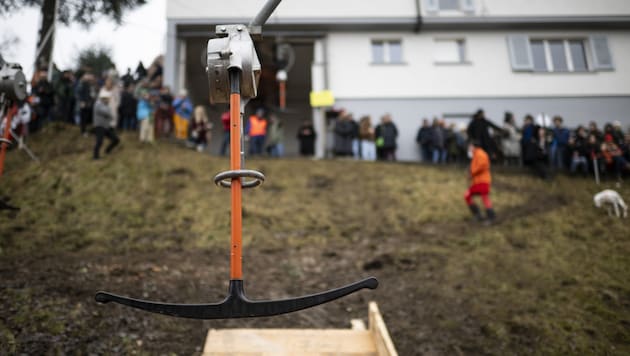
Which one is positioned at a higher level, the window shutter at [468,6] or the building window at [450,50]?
the window shutter at [468,6]

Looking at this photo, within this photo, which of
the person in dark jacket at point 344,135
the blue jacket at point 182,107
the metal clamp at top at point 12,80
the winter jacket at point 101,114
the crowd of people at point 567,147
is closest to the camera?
the metal clamp at top at point 12,80

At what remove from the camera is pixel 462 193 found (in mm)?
13945

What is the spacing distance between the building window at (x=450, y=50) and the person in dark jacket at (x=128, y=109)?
12196 mm

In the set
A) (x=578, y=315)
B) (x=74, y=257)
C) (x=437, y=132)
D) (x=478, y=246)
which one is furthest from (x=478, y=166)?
(x=74, y=257)

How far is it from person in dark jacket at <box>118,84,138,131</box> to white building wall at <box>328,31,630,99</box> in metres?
7.82

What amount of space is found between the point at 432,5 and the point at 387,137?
723 centimetres

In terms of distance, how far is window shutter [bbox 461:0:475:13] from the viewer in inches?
813

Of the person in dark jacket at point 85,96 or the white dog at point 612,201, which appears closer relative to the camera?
the white dog at point 612,201

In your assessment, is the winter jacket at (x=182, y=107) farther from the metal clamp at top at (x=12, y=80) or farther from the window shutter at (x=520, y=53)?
the window shutter at (x=520, y=53)

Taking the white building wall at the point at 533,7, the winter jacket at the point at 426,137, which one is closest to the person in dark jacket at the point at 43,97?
the winter jacket at the point at 426,137

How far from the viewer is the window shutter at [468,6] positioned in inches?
813

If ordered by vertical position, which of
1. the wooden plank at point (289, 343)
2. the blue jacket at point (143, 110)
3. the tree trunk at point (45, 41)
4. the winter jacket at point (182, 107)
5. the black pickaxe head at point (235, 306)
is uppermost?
the tree trunk at point (45, 41)

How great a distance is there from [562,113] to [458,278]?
45.6 feet

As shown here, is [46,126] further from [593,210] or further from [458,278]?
[593,210]
